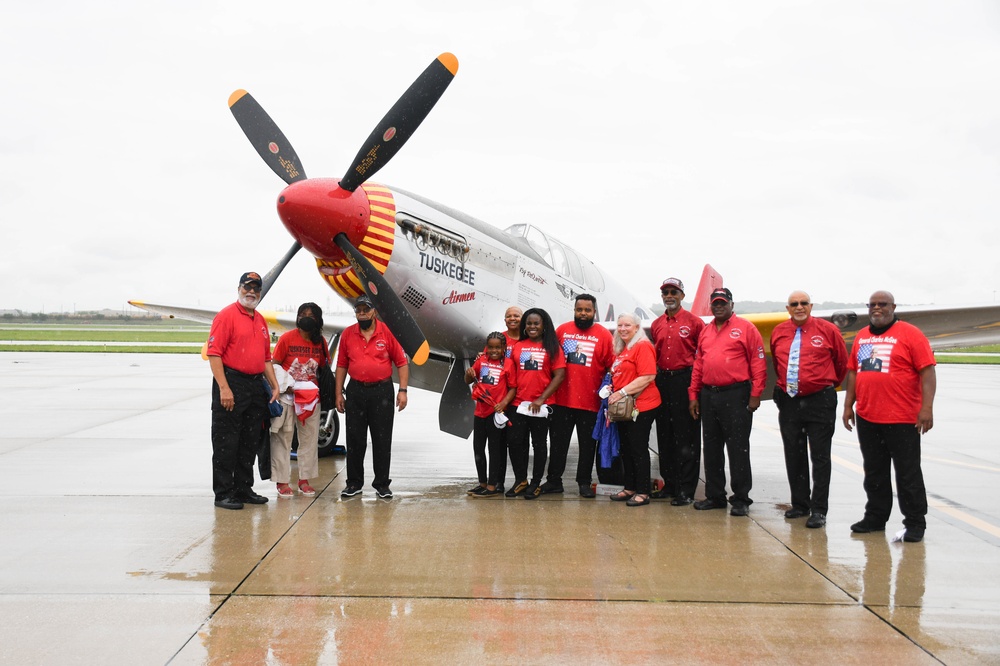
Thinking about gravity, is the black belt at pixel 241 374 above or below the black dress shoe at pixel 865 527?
above

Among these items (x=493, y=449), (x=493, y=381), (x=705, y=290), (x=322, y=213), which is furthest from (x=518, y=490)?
(x=705, y=290)

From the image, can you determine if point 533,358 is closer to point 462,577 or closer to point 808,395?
point 808,395

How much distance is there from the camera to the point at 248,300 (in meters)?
5.56

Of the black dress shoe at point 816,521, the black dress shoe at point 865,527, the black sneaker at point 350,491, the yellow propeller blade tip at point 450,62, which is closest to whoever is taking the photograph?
the black dress shoe at point 865,527

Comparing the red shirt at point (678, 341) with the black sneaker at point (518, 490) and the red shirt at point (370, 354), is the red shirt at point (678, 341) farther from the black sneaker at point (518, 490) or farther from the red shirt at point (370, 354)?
the red shirt at point (370, 354)

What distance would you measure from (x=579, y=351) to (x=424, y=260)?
161 cm

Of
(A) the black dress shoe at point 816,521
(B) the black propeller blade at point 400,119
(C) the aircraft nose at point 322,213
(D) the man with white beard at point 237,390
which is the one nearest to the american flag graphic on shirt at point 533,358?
(C) the aircraft nose at point 322,213

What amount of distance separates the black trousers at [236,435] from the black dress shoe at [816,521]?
13.3 feet

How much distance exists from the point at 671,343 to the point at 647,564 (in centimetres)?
221

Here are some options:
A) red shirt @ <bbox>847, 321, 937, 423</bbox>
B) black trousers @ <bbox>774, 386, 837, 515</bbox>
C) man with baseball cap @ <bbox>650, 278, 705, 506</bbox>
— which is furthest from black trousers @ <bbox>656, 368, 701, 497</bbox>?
red shirt @ <bbox>847, 321, 937, 423</bbox>

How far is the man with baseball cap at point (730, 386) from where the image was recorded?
5359mm

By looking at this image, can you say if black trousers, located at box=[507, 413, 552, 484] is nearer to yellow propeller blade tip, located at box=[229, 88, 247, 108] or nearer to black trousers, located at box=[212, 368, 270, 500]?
black trousers, located at box=[212, 368, 270, 500]

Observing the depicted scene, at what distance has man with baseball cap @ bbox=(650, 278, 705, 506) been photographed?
229 inches

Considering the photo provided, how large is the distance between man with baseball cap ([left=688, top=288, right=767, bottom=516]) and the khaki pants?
3098 millimetres
